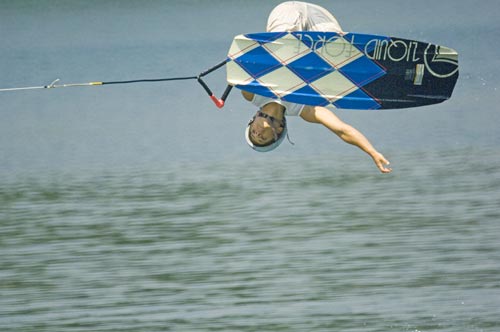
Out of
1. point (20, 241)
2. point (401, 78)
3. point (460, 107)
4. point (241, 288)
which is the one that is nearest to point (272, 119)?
point (401, 78)

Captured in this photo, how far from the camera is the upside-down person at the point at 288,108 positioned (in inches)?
306

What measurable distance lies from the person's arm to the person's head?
A: 0.90 feet

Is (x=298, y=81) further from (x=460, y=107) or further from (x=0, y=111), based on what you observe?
(x=0, y=111)

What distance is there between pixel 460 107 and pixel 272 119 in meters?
7.18

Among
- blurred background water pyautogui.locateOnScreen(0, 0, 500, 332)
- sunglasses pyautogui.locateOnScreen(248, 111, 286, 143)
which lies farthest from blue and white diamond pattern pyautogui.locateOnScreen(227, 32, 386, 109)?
blurred background water pyautogui.locateOnScreen(0, 0, 500, 332)

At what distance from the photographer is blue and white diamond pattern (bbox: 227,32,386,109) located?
312 inches

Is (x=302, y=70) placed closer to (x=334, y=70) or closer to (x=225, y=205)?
(x=334, y=70)

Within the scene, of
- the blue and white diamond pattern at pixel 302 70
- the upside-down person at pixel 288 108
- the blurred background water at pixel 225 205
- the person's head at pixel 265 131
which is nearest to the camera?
the upside-down person at pixel 288 108

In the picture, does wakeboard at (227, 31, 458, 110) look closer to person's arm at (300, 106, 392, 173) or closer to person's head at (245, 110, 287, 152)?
person's arm at (300, 106, 392, 173)

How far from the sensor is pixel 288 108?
8.12m

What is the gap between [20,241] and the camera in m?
11.2

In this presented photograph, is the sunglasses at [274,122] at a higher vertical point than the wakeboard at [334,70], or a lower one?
lower

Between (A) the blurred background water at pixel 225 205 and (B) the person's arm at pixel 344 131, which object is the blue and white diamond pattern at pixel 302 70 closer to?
(B) the person's arm at pixel 344 131

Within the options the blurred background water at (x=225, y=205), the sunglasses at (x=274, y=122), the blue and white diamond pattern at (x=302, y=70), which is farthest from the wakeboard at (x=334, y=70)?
the blurred background water at (x=225, y=205)
